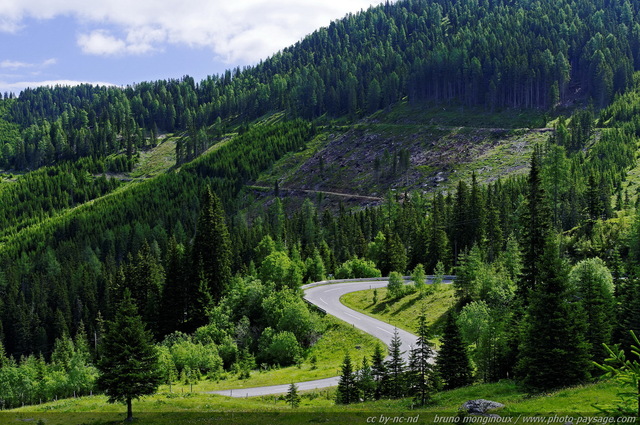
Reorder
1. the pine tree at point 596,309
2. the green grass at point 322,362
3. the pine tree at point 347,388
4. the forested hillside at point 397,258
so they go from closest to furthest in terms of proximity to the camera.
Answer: the pine tree at point 596,309 < the pine tree at point 347,388 < the forested hillside at point 397,258 < the green grass at point 322,362

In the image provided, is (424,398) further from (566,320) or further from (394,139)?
(394,139)

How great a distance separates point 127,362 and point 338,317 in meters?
34.2

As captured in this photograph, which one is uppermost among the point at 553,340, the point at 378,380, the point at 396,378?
the point at 553,340

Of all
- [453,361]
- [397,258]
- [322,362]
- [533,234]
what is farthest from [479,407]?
[397,258]

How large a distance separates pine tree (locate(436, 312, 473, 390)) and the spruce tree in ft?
16.3

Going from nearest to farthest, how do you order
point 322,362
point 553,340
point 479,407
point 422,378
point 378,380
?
point 479,407, point 422,378, point 553,340, point 378,380, point 322,362

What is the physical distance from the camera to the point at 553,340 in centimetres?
3534

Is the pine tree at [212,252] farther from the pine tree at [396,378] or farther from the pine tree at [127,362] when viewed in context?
the pine tree at [396,378]

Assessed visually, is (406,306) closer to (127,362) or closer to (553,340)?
(553,340)

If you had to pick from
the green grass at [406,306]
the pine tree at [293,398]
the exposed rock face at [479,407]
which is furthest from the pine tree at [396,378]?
the green grass at [406,306]

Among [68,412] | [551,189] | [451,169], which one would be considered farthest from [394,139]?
[68,412]

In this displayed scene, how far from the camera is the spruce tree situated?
112 feet

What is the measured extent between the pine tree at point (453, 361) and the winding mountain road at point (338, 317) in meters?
5.00

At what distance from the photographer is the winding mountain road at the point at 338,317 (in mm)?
48969
